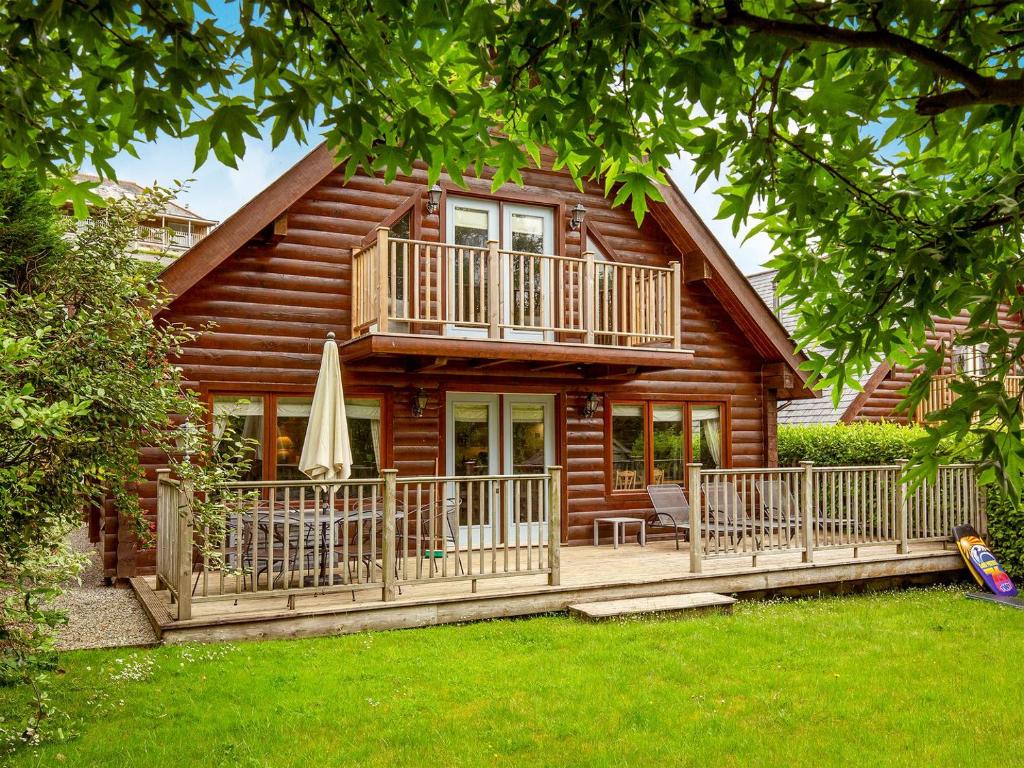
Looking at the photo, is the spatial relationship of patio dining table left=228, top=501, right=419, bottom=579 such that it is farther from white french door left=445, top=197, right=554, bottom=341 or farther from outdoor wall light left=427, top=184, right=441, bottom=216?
outdoor wall light left=427, top=184, right=441, bottom=216

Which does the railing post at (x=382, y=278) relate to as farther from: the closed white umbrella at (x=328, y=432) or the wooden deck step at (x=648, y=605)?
the wooden deck step at (x=648, y=605)

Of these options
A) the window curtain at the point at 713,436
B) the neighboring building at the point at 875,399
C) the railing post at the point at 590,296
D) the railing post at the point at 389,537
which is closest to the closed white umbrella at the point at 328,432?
the railing post at the point at 389,537

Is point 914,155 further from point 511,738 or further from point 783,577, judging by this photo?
point 783,577

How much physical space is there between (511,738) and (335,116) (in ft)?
12.1

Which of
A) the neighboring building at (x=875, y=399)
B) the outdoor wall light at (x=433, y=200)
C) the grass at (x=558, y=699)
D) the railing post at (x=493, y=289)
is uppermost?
the outdoor wall light at (x=433, y=200)

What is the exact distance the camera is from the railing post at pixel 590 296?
1062 cm

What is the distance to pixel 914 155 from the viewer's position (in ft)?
10.6

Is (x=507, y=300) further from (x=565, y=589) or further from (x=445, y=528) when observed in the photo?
(x=565, y=589)

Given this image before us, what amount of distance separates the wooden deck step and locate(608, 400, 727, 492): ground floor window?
12.5 feet

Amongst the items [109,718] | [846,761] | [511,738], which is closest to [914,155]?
[846,761]

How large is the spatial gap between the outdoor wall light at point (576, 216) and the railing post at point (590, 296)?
129 cm

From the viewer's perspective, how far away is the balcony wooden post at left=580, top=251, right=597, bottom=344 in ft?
34.8

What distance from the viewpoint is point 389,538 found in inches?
298

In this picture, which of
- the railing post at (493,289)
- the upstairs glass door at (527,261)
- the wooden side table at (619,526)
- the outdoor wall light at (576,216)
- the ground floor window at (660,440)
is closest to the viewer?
the railing post at (493,289)
